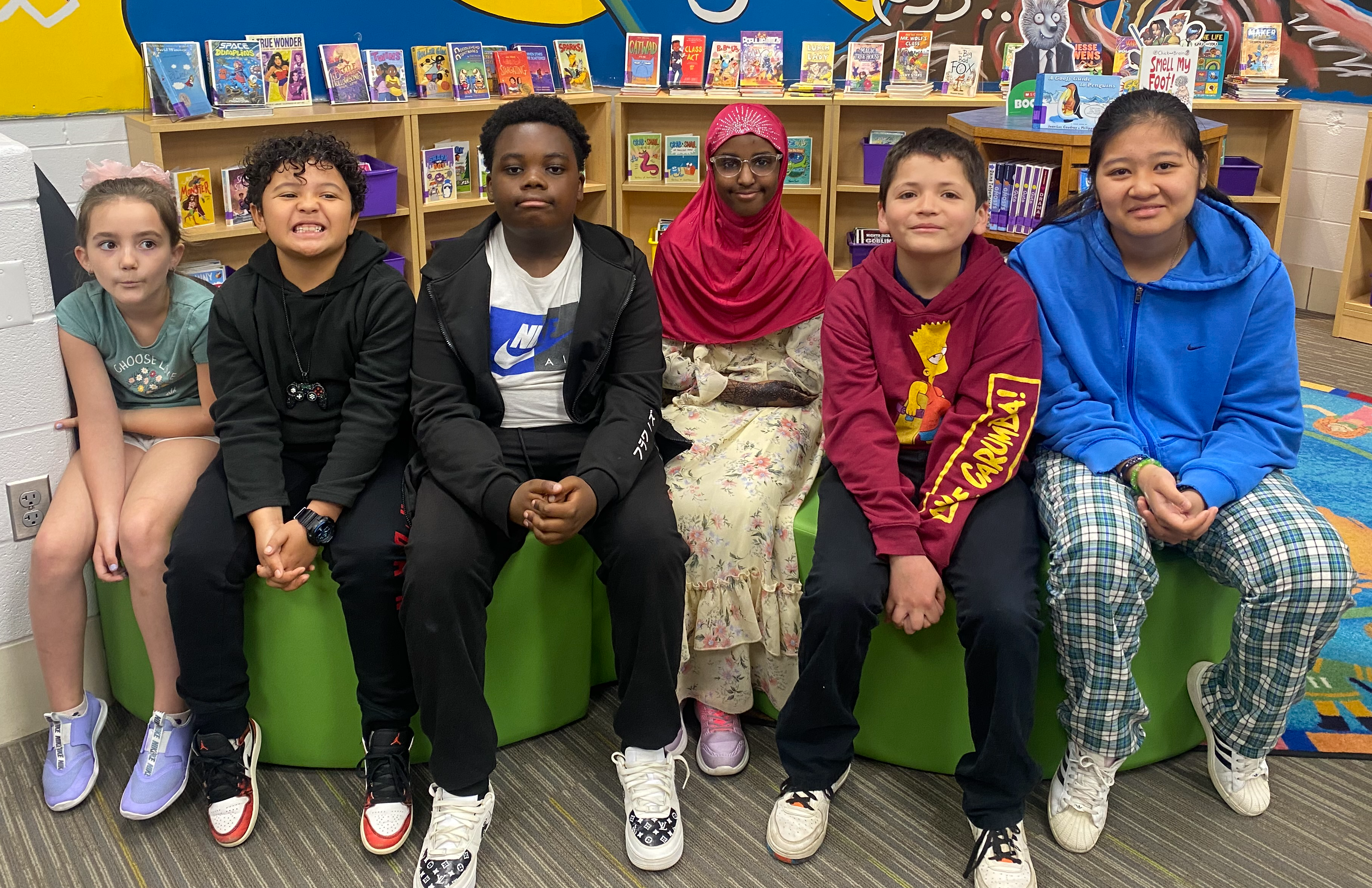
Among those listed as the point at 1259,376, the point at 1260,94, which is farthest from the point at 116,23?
the point at 1260,94

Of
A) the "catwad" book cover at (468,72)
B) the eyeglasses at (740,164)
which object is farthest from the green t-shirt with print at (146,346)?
the "catwad" book cover at (468,72)

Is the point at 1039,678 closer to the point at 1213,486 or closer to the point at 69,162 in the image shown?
the point at 1213,486

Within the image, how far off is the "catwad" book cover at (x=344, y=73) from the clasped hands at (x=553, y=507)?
288 cm

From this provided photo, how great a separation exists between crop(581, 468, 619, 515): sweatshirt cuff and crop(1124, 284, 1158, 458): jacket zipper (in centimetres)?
99

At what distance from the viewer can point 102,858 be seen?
1.98 m

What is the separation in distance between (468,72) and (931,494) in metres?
3.31

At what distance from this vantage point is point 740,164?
255cm

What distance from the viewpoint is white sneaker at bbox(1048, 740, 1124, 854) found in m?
2.02

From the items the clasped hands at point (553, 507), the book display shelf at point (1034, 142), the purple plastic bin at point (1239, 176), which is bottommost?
the clasped hands at point (553, 507)

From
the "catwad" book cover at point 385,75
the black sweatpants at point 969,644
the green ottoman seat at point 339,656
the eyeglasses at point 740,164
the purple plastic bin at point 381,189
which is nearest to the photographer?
the black sweatpants at point 969,644

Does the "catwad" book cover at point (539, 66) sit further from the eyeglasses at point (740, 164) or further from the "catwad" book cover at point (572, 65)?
the eyeglasses at point (740, 164)

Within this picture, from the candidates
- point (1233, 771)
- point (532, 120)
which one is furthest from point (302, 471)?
point (1233, 771)

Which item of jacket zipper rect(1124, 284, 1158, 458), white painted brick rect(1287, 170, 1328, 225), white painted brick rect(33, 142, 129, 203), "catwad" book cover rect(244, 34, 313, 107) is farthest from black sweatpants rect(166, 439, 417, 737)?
white painted brick rect(1287, 170, 1328, 225)

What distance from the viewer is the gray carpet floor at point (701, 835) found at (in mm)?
1946
